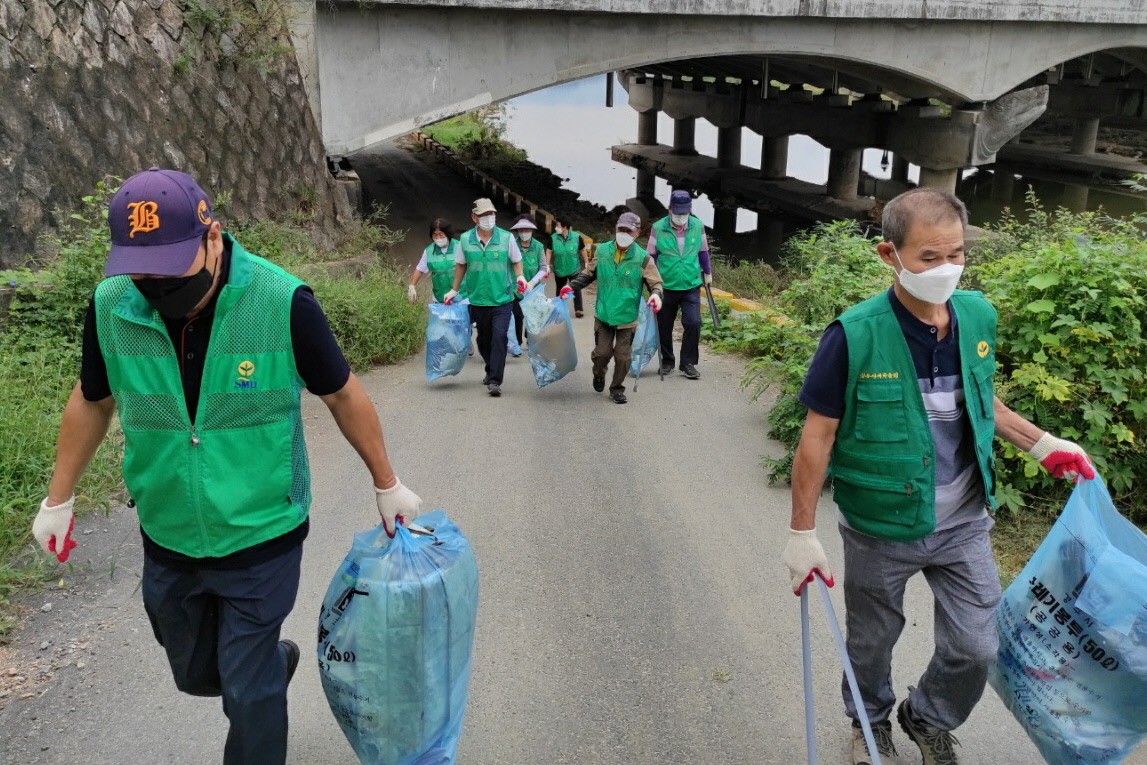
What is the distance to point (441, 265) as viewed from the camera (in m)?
9.65

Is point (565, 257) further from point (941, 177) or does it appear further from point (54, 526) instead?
point (941, 177)

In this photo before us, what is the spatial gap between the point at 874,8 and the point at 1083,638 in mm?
17179

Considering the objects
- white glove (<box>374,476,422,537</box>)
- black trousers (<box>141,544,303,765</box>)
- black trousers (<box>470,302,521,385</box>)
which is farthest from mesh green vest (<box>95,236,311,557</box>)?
black trousers (<box>470,302,521,385</box>)

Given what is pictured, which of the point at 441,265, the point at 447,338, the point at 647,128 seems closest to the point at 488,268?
the point at 447,338

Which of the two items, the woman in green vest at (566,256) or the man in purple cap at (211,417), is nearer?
the man in purple cap at (211,417)

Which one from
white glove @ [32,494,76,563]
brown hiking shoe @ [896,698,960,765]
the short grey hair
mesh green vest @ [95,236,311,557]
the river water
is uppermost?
the short grey hair

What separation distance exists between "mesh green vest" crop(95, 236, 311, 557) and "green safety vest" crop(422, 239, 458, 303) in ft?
23.0

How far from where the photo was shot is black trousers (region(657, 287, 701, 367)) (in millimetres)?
8898

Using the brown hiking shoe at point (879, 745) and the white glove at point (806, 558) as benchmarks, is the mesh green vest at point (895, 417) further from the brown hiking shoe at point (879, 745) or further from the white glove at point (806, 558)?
the brown hiking shoe at point (879, 745)

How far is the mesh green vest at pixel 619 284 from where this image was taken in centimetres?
802

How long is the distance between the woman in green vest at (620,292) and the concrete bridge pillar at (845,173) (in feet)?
66.3

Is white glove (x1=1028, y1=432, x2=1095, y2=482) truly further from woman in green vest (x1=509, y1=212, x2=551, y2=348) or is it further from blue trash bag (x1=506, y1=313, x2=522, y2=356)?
blue trash bag (x1=506, y1=313, x2=522, y2=356)

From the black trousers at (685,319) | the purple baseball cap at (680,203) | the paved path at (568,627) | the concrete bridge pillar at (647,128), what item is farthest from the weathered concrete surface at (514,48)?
the concrete bridge pillar at (647,128)

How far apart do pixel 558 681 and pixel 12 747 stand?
191 cm
